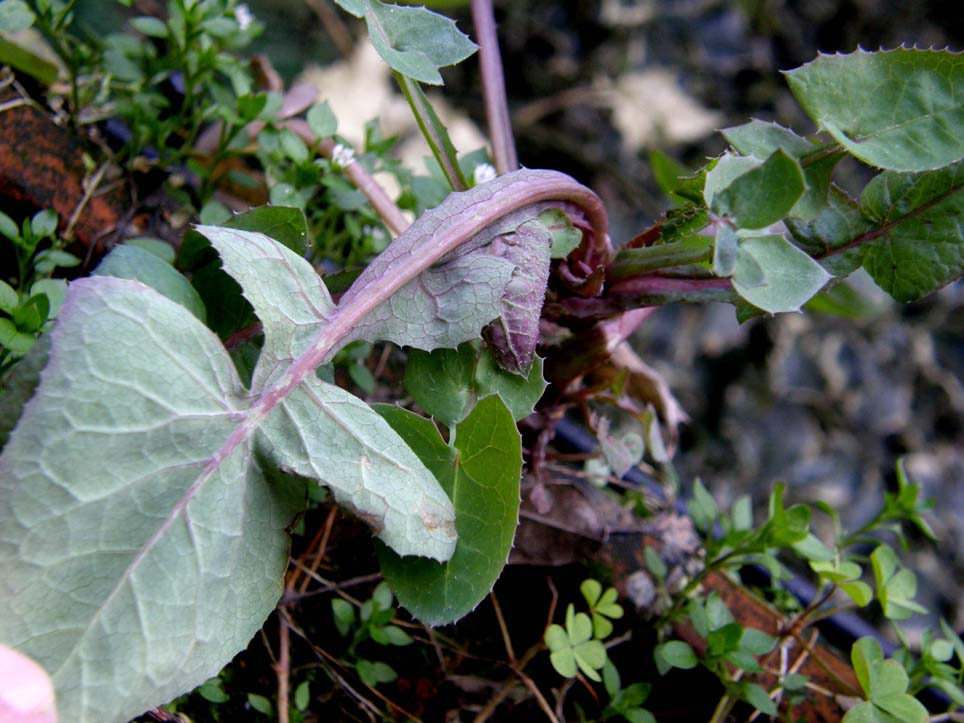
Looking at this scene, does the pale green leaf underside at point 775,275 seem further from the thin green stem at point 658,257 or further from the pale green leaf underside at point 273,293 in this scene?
the pale green leaf underside at point 273,293

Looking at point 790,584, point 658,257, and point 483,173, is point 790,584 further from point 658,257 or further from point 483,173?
point 483,173

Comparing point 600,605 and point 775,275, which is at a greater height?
point 775,275

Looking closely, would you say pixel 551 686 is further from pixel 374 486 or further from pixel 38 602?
pixel 38 602

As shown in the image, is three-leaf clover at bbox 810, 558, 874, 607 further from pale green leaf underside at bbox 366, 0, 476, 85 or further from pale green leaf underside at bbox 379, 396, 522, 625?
pale green leaf underside at bbox 366, 0, 476, 85

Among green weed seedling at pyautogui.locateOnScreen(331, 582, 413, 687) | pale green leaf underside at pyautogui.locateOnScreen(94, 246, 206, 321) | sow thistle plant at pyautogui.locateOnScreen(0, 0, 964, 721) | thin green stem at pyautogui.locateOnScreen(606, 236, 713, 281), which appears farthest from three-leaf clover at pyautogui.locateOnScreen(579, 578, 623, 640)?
pale green leaf underside at pyautogui.locateOnScreen(94, 246, 206, 321)

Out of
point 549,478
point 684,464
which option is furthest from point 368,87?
point 549,478

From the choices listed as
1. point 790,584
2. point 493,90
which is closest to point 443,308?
point 493,90
